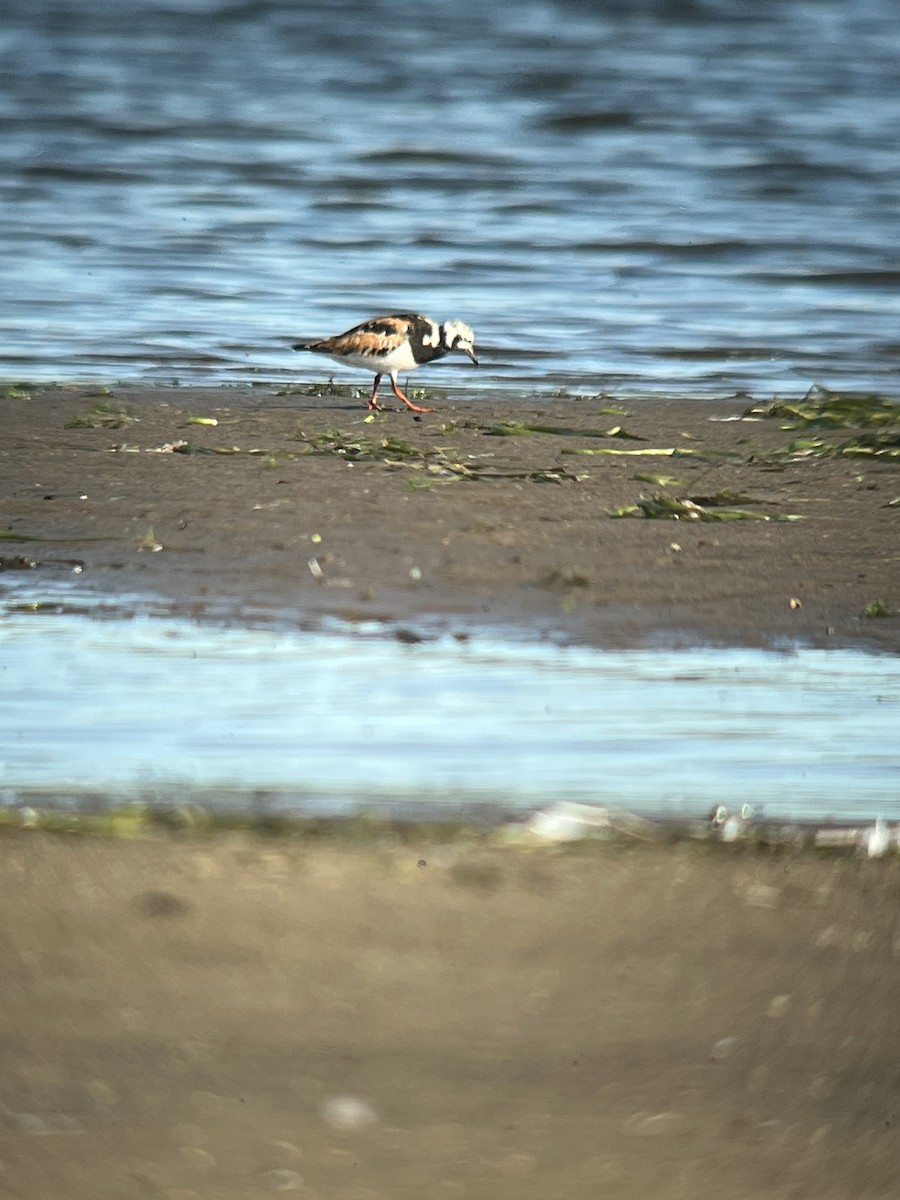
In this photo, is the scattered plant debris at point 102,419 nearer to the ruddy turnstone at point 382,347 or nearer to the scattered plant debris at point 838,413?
the ruddy turnstone at point 382,347

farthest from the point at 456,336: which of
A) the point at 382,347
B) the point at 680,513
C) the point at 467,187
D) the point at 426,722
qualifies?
the point at 467,187

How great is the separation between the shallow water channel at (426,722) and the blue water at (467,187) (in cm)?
653

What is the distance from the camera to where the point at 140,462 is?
25.6 ft

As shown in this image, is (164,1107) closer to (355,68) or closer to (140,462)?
(140,462)

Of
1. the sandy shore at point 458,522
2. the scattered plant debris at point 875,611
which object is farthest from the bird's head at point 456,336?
the scattered plant debris at point 875,611

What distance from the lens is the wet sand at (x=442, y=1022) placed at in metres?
2.27

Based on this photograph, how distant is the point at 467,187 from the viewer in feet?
62.2

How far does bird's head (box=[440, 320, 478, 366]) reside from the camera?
437 inches

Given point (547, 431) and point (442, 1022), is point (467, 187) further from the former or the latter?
point (442, 1022)

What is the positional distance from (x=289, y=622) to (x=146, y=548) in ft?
3.84

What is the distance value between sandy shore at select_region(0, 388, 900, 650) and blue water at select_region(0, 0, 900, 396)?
8.41 ft

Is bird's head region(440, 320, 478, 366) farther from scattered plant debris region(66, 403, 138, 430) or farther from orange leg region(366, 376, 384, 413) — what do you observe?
scattered plant debris region(66, 403, 138, 430)

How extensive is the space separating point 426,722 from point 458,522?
96.3 inches

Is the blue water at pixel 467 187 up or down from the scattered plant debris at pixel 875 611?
down
